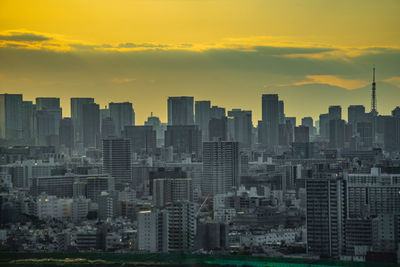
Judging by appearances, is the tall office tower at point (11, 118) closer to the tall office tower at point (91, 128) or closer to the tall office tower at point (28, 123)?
the tall office tower at point (28, 123)

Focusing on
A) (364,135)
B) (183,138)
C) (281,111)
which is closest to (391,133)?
(364,135)

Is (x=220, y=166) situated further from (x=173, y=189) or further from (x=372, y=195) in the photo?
(x=372, y=195)

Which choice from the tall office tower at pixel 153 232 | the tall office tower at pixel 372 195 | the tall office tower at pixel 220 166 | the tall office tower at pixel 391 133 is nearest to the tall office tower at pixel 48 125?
the tall office tower at pixel 220 166

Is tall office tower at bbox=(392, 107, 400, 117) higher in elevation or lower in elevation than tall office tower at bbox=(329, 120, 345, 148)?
higher

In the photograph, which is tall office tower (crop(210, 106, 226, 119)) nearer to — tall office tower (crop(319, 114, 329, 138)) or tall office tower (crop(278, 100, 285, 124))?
tall office tower (crop(278, 100, 285, 124))

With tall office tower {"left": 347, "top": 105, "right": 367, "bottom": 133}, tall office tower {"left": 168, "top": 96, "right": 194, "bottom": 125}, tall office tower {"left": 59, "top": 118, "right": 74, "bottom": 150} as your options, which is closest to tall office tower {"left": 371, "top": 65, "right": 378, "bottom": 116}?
tall office tower {"left": 347, "top": 105, "right": 367, "bottom": 133}

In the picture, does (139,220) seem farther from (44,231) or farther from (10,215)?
(10,215)
